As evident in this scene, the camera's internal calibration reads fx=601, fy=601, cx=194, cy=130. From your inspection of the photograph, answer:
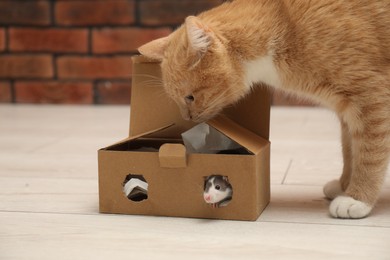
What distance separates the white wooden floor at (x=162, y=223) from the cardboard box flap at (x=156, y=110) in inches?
7.2

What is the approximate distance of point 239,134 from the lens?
1.17 m

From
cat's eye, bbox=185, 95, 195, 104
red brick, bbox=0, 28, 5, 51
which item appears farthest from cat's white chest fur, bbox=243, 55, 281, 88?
red brick, bbox=0, 28, 5, 51

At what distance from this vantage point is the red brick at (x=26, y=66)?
2.75 meters

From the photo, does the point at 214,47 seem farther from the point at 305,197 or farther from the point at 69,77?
the point at 69,77

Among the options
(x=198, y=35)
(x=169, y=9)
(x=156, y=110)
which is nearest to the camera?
(x=198, y=35)

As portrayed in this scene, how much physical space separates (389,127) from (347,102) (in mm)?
91

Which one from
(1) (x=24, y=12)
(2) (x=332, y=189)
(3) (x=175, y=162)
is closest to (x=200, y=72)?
(3) (x=175, y=162)

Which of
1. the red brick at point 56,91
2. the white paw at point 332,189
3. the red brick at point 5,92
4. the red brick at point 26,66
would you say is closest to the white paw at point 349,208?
the white paw at point 332,189

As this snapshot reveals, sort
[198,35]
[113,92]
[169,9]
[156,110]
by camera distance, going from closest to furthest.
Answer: [198,35] → [156,110] → [169,9] → [113,92]

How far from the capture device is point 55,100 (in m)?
2.78

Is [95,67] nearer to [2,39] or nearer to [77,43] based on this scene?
[77,43]

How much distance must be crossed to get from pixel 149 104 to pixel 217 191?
251mm

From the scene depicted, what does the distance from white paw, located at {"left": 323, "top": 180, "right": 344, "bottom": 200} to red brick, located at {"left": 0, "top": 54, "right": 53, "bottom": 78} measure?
5.78 feet

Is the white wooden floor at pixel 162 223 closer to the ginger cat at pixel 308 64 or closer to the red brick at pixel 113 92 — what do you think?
the ginger cat at pixel 308 64
